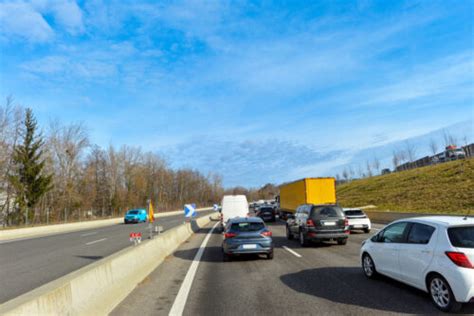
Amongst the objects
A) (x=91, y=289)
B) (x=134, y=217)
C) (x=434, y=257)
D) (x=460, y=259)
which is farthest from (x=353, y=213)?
(x=134, y=217)

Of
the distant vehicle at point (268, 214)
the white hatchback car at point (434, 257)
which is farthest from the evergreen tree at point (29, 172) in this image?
the white hatchback car at point (434, 257)

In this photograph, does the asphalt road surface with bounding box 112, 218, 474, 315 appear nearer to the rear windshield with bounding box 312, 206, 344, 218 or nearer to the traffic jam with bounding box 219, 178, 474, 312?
the traffic jam with bounding box 219, 178, 474, 312

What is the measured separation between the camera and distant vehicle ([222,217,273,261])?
11304 mm

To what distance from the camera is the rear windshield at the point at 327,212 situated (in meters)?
14.8

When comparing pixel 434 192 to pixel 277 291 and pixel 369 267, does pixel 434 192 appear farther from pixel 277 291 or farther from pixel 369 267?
pixel 277 291

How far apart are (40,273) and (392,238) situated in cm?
968

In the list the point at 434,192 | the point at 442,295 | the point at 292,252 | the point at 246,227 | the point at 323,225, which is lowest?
the point at 292,252

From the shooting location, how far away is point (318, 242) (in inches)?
642

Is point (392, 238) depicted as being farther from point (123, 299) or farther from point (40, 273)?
point (40, 273)

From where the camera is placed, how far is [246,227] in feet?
39.0

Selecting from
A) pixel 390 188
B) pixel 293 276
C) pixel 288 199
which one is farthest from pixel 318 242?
pixel 390 188

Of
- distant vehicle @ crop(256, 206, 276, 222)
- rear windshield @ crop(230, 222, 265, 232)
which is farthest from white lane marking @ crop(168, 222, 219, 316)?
distant vehicle @ crop(256, 206, 276, 222)

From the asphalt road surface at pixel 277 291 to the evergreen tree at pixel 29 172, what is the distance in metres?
44.5

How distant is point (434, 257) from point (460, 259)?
0.48 m
